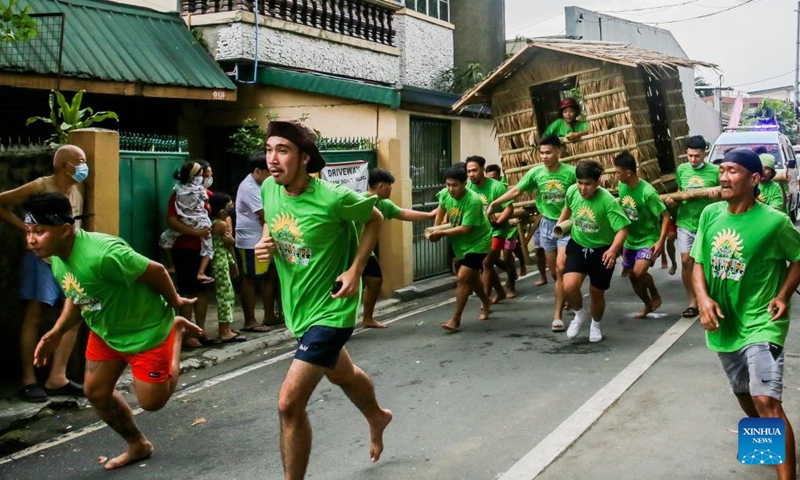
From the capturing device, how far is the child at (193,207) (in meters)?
8.88

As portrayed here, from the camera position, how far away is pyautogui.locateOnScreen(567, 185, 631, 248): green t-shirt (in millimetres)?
8633

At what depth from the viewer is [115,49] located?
1105cm

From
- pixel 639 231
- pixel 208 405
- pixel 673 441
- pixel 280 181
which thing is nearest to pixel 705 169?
pixel 639 231

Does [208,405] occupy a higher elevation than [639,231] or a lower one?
lower

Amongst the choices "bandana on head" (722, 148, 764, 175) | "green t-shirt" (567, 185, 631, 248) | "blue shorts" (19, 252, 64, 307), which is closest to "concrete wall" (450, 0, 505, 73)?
"green t-shirt" (567, 185, 631, 248)

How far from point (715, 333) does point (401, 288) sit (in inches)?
313

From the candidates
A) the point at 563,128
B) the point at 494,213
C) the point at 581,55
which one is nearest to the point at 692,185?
the point at 563,128

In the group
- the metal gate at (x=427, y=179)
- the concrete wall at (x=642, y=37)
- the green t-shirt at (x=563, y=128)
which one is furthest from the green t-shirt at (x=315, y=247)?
the concrete wall at (x=642, y=37)

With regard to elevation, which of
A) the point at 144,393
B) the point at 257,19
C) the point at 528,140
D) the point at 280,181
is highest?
the point at 257,19

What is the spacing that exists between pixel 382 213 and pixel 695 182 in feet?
13.5

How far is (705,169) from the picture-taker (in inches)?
410

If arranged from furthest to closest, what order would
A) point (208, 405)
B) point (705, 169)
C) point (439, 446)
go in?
point (705, 169)
point (208, 405)
point (439, 446)

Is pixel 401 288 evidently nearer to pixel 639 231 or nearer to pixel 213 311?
pixel 213 311

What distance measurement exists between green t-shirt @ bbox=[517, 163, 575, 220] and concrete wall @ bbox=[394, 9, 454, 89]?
19.8ft
